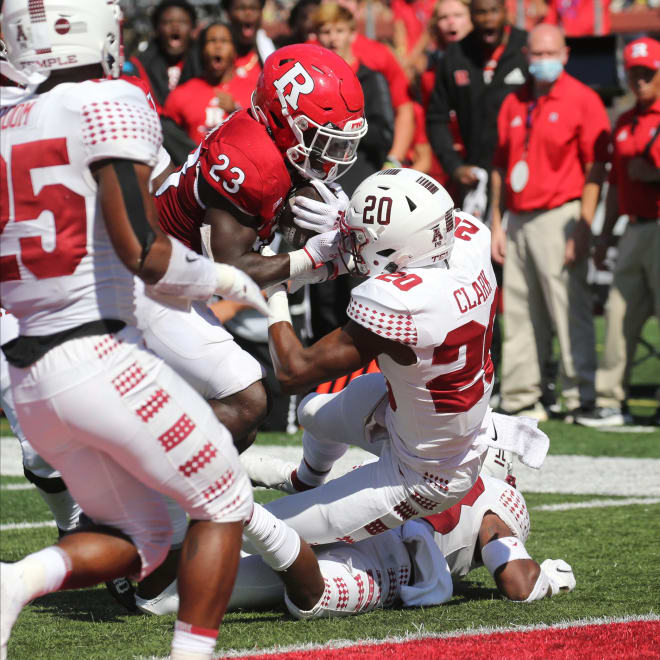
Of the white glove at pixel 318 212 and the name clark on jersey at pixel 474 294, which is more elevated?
the white glove at pixel 318 212

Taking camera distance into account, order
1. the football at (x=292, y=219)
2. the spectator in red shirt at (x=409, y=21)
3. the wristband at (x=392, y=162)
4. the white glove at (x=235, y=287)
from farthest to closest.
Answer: the spectator in red shirt at (x=409, y=21) → the wristband at (x=392, y=162) → the football at (x=292, y=219) → the white glove at (x=235, y=287)

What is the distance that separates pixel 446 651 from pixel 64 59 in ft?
5.52

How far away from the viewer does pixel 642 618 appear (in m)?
3.37

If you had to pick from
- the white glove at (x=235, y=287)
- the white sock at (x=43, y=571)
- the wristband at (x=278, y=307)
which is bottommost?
the white sock at (x=43, y=571)

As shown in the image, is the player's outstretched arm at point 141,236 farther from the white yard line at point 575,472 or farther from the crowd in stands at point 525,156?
the crowd in stands at point 525,156

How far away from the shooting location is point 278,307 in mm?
3623

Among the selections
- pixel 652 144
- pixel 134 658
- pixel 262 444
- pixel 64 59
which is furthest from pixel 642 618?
pixel 652 144

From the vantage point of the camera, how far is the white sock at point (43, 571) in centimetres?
262

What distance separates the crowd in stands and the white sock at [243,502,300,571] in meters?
4.09

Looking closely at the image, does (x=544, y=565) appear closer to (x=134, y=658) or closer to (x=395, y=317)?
(x=395, y=317)

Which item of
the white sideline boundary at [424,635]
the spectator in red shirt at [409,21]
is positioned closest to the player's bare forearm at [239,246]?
the white sideline boundary at [424,635]

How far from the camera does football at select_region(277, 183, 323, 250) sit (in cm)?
402

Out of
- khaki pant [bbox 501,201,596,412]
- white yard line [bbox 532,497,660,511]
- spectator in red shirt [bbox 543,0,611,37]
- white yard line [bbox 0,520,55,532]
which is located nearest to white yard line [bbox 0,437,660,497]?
white yard line [bbox 532,497,660,511]

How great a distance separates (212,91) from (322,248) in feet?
13.1
